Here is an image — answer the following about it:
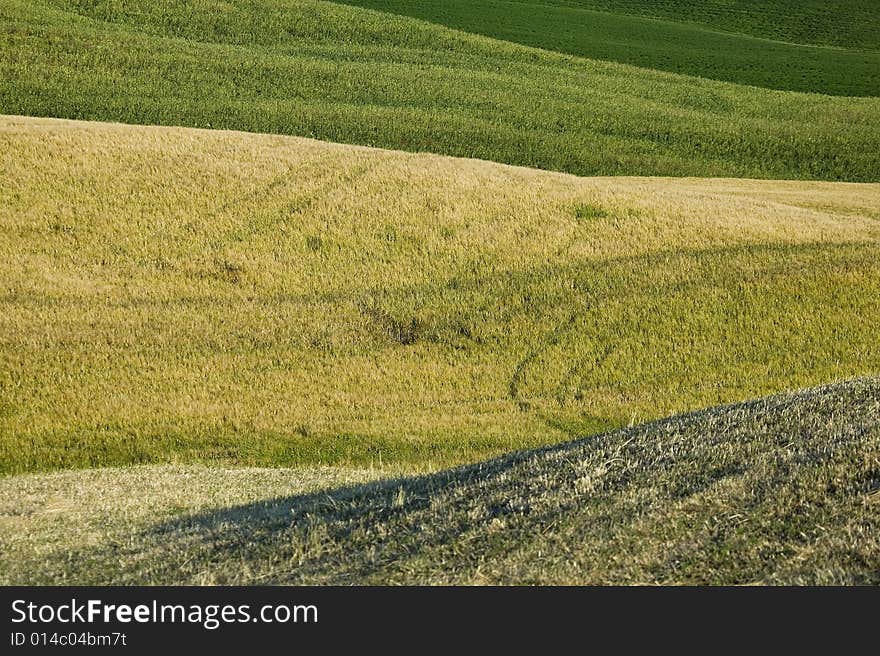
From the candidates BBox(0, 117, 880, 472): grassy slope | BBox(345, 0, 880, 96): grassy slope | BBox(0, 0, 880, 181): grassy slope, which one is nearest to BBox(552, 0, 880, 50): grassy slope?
BBox(345, 0, 880, 96): grassy slope

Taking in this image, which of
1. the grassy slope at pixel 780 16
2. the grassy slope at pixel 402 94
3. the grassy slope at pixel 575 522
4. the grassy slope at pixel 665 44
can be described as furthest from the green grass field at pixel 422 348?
the grassy slope at pixel 780 16

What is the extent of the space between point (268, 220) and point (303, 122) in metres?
20.7

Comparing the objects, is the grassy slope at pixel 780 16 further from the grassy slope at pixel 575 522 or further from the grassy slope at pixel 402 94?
the grassy slope at pixel 575 522

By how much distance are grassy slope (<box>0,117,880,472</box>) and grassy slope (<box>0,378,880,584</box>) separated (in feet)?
20.3

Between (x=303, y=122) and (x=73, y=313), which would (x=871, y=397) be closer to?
(x=73, y=313)

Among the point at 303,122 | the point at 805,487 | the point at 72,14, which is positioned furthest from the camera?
the point at 72,14

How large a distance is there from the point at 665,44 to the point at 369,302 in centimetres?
5763

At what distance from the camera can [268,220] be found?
22.2 metres

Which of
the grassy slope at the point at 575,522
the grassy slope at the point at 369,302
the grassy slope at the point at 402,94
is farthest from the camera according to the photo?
the grassy slope at the point at 402,94

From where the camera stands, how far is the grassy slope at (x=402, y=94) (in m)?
41.2

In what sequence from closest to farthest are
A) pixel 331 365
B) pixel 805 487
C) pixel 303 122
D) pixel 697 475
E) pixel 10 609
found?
1. pixel 10 609
2. pixel 805 487
3. pixel 697 475
4. pixel 331 365
5. pixel 303 122

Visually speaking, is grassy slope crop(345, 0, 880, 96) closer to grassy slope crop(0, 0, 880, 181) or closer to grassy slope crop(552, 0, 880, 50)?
grassy slope crop(552, 0, 880, 50)

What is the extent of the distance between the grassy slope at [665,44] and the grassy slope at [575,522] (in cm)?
5854

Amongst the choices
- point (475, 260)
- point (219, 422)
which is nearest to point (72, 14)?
point (475, 260)
